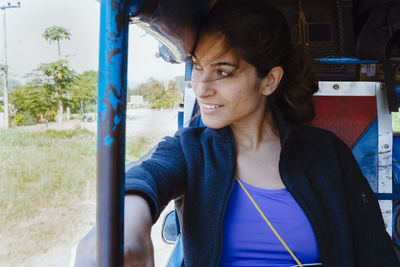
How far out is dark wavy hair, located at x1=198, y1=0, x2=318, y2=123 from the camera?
41.8 inches

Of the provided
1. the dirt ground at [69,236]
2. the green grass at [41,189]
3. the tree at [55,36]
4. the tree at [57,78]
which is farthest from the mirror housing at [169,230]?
the green grass at [41,189]

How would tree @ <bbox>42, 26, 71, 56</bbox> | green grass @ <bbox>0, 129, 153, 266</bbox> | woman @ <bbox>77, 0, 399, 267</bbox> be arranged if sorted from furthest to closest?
green grass @ <bbox>0, 129, 153, 266</bbox>, tree @ <bbox>42, 26, 71, 56</bbox>, woman @ <bbox>77, 0, 399, 267</bbox>

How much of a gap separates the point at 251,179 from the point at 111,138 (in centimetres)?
82

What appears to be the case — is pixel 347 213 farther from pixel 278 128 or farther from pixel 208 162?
pixel 208 162

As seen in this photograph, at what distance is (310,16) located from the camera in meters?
2.01

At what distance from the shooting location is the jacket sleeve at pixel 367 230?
44.7 inches

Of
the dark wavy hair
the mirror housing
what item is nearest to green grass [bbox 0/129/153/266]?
the mirror housing

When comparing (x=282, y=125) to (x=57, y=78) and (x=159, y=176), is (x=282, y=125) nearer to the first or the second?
(x=159, y=176)

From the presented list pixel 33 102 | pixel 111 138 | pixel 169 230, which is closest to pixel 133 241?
pixel 111 138

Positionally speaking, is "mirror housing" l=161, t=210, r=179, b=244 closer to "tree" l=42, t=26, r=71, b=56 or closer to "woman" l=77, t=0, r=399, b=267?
"woman" l=77, t=0, r=399, b=267

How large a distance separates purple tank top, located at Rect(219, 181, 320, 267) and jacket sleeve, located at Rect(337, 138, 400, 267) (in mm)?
173

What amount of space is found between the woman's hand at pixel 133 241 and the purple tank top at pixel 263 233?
0.49 m

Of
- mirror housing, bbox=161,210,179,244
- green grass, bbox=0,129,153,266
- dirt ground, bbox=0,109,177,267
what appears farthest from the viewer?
green grass, bbox=0,129,153,266

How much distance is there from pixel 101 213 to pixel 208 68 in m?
0.76
